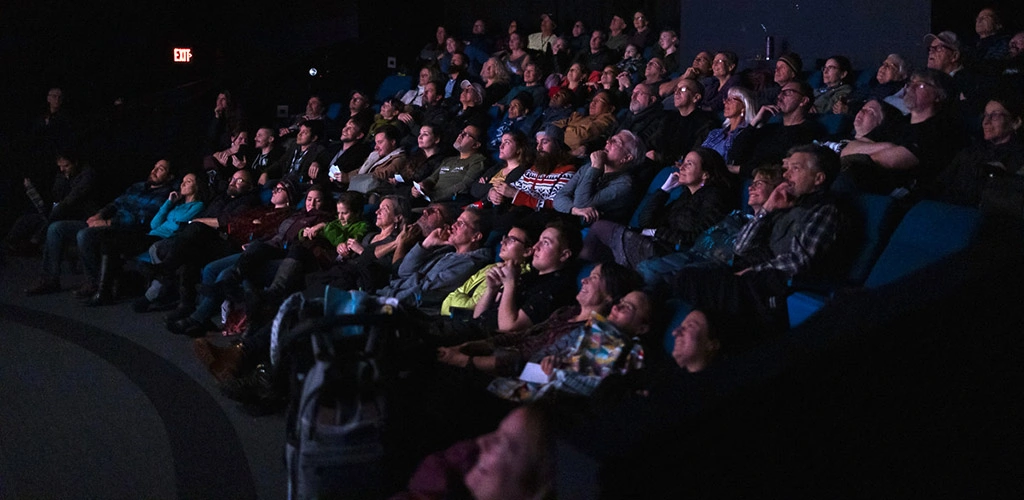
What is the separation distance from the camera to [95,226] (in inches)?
215

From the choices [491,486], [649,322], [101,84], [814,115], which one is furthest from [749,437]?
[101,84]

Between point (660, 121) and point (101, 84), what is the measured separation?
6907 mm

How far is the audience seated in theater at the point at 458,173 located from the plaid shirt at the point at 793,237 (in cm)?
212

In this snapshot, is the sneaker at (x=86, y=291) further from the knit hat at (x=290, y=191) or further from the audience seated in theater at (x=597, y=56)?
the audience seated in theater at (x=597, y=56)

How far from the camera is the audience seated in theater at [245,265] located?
14.3ft

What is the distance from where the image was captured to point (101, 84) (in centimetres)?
924

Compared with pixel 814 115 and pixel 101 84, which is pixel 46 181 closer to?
pixel 101 84

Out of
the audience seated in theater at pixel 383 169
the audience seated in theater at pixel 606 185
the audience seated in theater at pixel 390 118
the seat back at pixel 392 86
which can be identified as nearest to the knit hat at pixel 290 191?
the audience seated in theater at pixel 383 169

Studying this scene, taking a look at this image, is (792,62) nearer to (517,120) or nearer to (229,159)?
(517,120)

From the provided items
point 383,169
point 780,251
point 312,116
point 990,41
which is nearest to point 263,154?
point 312,116

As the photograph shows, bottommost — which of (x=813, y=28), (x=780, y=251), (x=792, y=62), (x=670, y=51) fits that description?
(x=780, y=251)

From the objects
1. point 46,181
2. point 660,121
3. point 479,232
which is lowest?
point 46,181

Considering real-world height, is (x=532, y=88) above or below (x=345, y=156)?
above

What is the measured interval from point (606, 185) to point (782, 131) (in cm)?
88
